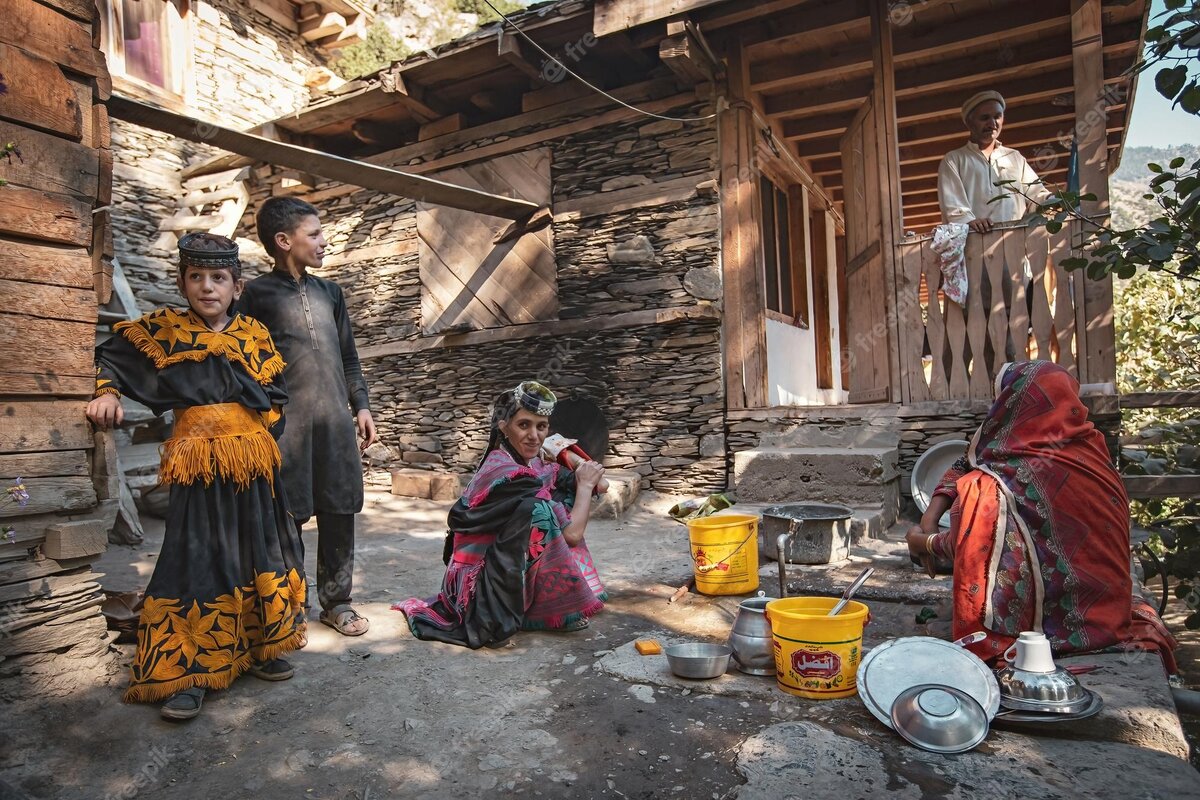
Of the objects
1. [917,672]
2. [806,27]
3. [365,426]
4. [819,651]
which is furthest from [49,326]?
[806,27]

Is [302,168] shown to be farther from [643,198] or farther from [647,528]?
[647,528]

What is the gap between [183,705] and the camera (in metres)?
2.31

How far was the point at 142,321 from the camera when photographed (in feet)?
8.44

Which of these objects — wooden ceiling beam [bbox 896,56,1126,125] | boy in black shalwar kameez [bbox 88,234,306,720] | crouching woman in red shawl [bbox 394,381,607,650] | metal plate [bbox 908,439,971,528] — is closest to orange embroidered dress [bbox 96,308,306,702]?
boy in black shalwar kameez [bbox 88,234,306,720]

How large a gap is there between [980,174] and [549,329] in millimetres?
3886

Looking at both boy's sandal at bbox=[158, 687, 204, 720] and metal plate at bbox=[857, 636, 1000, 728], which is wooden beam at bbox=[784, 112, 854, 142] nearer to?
metal plate at bbox=[857, 636, 1000, 728]

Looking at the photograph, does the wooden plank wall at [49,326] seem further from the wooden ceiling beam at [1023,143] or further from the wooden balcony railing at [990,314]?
the wooden ceiling beam at [1023,143]

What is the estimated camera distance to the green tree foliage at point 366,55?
463 inches

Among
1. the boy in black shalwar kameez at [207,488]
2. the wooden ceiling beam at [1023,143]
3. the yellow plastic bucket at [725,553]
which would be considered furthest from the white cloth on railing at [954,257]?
the boy in black shalwar kameez at [207,488]

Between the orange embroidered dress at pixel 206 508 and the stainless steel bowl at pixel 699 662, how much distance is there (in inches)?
56.7

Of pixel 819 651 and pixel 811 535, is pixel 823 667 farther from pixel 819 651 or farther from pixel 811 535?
pixel 811 535

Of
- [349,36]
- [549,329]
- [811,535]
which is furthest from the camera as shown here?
[349,36]

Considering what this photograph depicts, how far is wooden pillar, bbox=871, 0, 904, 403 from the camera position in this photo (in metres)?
5.70

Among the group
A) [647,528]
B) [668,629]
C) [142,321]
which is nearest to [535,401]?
[668,629]
